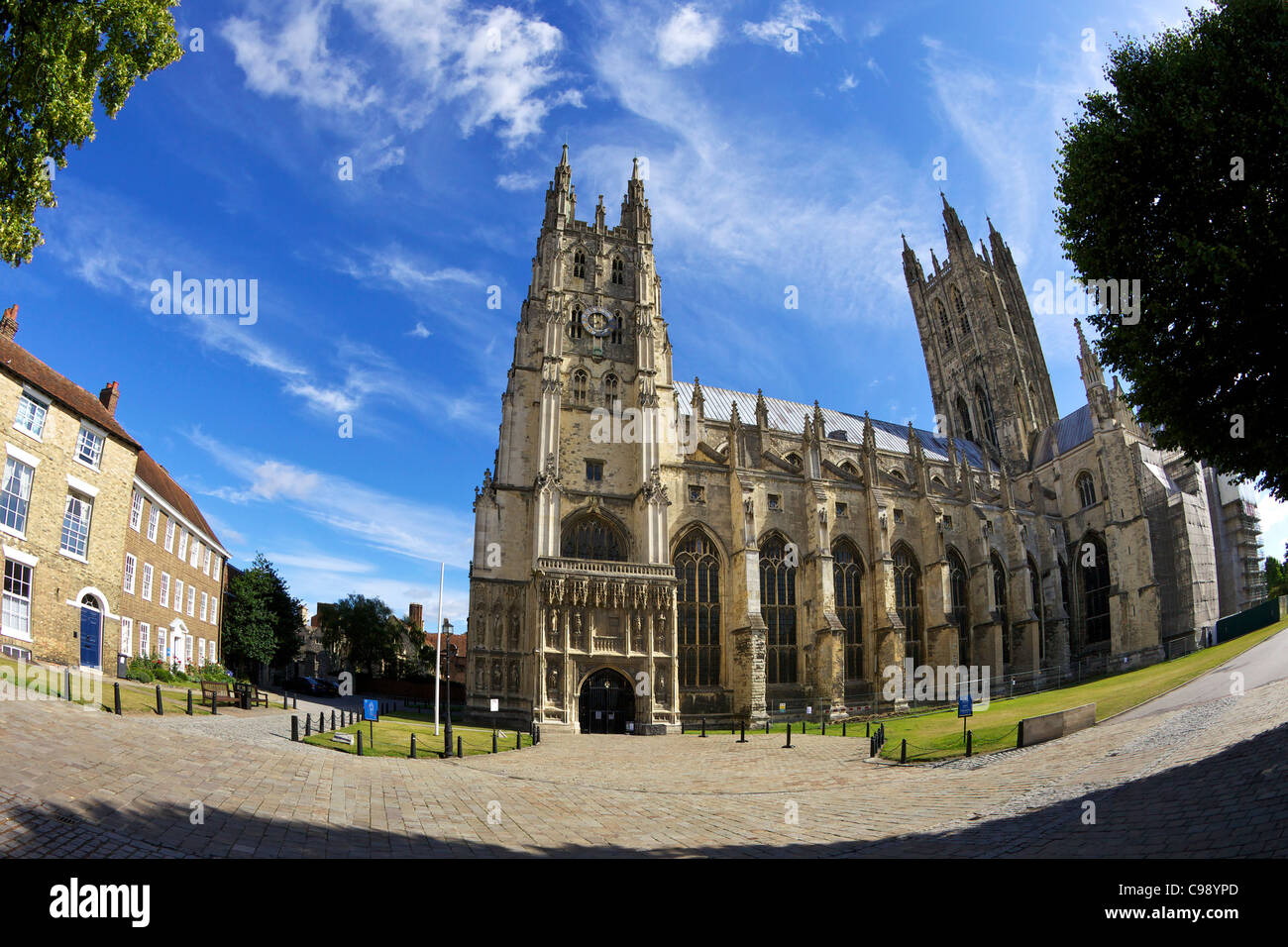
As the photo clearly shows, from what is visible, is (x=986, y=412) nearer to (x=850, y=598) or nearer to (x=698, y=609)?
(x=850, y=598)

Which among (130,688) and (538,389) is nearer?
(130,688)

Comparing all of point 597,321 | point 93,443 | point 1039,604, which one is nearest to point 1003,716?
point 1039,604

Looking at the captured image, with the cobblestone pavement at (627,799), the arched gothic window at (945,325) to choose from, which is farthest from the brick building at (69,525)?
the arched gothic window at (945,325)

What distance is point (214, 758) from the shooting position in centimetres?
1396

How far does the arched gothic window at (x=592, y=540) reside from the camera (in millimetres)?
39094

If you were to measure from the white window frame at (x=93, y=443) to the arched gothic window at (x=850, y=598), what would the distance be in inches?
1402

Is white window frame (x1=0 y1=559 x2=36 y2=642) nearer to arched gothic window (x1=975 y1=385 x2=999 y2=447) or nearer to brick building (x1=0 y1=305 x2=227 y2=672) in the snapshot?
brick building (x1=0 y1=305 x2=227 y2=672)

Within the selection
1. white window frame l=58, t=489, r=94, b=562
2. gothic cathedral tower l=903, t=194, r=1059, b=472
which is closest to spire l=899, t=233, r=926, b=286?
gothic cathedral tower l=903, t=194, r=1059, b=472

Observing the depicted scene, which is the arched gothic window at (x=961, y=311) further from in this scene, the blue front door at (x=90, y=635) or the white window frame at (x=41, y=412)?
the blue front door at (x=90, y=635)

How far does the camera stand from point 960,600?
46.8 meters

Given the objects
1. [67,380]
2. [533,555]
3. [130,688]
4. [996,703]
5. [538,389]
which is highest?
[538,389]
